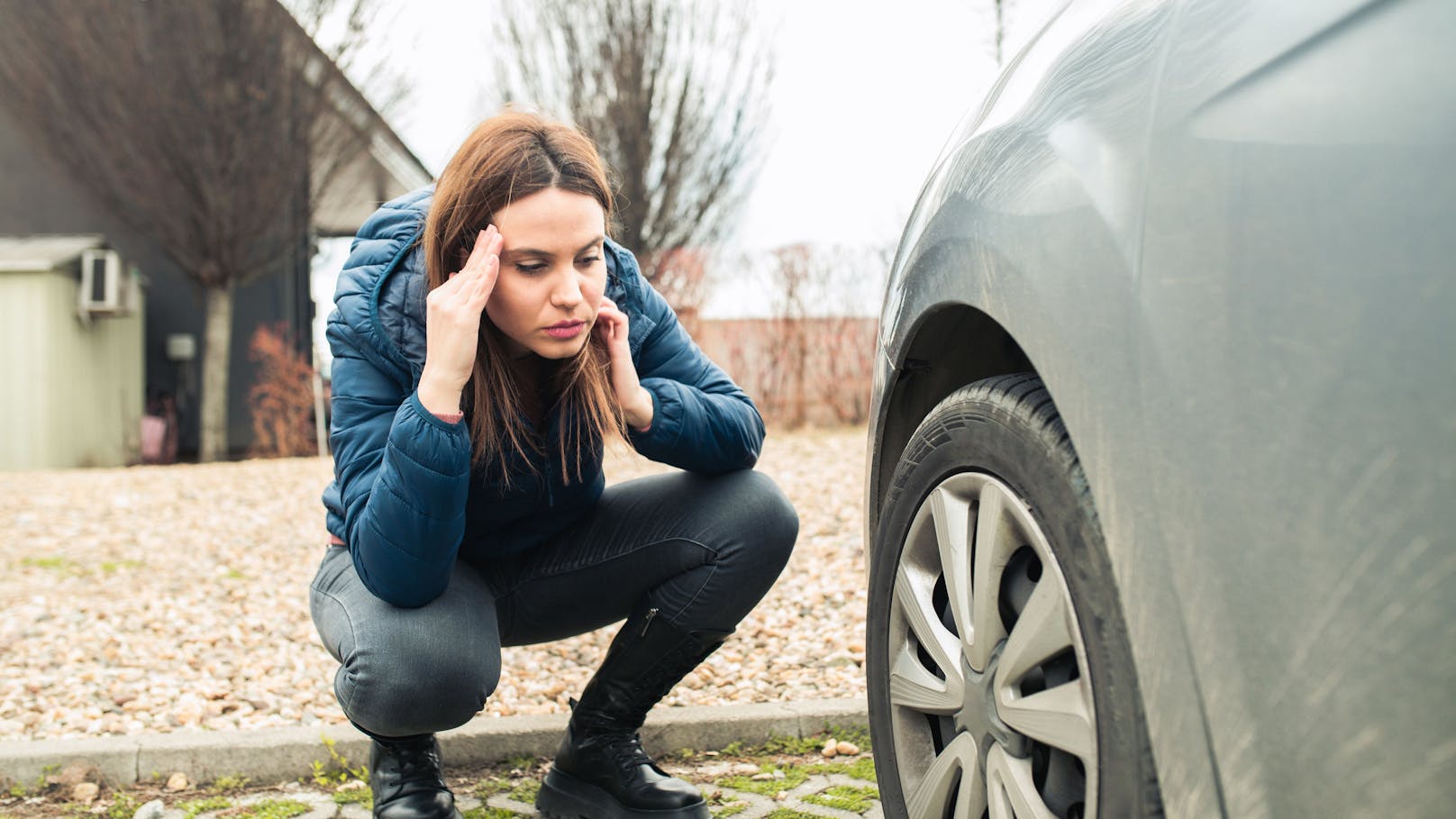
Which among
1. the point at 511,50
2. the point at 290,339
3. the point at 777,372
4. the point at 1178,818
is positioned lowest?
the point at 1178,818

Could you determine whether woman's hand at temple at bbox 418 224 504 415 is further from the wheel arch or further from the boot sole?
the boot sole

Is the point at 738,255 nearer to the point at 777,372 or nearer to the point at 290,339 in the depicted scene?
the point at 777,372

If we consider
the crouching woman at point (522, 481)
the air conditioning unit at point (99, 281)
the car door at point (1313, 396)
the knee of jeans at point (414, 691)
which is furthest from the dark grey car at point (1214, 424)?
the air conditioning unit at point (99, 281)

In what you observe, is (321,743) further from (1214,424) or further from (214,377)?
(214,377)

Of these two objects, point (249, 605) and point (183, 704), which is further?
point (249, 605)

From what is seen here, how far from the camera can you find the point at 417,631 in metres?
2.12

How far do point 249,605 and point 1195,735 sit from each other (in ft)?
14.1

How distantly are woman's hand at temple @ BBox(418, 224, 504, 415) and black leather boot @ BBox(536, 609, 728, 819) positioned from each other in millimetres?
675

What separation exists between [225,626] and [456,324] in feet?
9.40

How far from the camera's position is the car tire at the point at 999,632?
1163 millimetres

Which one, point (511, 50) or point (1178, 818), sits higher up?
point (511, 50)

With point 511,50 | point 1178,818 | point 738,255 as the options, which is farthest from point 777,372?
point 1178,818

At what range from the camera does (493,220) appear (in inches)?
81.1

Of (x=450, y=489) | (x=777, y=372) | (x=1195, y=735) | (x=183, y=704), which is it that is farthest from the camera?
(x=777, y=372)
